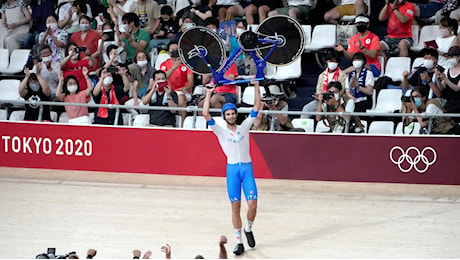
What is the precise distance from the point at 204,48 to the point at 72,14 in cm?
825

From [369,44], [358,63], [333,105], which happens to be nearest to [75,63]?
[333,105]

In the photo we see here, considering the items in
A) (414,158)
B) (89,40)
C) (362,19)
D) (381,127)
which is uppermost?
(362,19)

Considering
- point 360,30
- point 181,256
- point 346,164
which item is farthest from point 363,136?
point 181,256

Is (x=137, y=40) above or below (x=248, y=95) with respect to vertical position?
above

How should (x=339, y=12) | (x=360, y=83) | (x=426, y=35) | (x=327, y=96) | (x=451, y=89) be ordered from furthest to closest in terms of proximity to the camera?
(x=339, y=12) < (x=426, y=35) < (x=360, y=83) < (x=327, y=96) < (x=451, y=89)

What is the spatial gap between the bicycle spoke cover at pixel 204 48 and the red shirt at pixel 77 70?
616 cm

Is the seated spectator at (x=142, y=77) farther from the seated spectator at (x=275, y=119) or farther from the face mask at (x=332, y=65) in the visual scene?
the face mask at (x=332, y=65)

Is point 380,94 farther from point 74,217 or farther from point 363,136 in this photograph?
point 74,217

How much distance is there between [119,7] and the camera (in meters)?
19.7

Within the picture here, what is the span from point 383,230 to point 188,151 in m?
4.44

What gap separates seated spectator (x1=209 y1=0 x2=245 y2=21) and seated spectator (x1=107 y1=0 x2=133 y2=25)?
186 cm

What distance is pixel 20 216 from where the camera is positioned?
14445 mm

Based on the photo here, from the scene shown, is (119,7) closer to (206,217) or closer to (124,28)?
(124,28)

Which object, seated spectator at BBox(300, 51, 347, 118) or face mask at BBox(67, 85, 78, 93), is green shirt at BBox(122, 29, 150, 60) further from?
seated spectator at BBox(300, 51, 347, 118)
